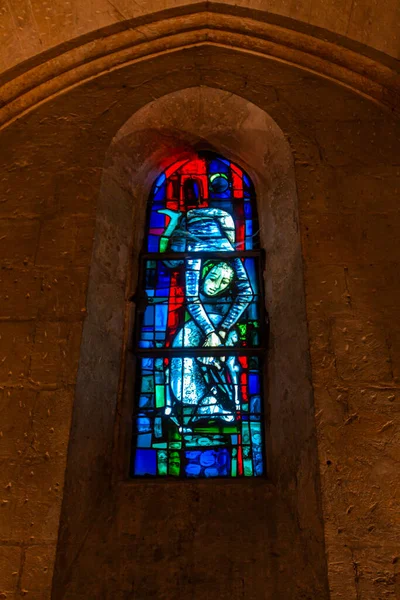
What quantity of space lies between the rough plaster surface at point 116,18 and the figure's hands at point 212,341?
227cm

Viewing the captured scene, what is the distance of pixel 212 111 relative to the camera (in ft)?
12.8

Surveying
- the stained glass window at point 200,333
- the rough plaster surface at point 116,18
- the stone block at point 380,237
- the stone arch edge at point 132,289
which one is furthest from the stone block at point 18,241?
the stone block at point 380,237

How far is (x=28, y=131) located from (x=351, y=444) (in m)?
2.86

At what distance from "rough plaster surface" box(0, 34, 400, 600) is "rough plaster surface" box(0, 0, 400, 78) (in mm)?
384

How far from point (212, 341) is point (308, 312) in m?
0.66

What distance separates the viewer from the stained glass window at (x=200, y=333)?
298 centimetres

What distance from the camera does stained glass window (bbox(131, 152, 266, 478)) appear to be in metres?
2.98

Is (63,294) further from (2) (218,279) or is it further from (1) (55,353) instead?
(2) (218,279)

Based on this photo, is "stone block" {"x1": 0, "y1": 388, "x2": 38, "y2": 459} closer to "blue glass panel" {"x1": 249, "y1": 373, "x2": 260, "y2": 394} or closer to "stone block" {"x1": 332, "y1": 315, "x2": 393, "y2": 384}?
"blue glass panel" {"x1": 249, "y1": 373, "x2": 260, "y2": 394}

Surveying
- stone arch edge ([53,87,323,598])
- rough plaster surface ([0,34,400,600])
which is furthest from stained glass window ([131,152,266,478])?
rough plaster surface ([0,34,400,600])

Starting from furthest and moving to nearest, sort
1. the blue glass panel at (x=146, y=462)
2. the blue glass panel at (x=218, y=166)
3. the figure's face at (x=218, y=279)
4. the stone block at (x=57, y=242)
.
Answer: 1. the blue glass panel at (x=218, y=166)
2. the figure's face at (x=218, y=279)
3. the stone block at (x=57, y=242)
4. the blue glass panel at (x=146, y=462)

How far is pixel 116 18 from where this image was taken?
399cm

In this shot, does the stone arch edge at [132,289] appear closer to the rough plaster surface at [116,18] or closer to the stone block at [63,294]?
the stone block at [63,294]

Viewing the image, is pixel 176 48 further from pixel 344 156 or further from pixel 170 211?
pixel 344 156
